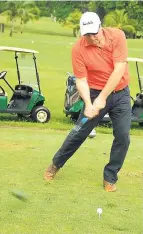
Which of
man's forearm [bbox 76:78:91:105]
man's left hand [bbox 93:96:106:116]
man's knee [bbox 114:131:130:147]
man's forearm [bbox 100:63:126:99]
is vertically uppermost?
man's forearm [bbox 100:63:126:99]

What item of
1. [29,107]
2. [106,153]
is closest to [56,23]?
[29,107]

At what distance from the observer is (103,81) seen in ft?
19.2

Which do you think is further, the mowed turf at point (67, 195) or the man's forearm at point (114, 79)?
the man's forearm at point (114, 79)

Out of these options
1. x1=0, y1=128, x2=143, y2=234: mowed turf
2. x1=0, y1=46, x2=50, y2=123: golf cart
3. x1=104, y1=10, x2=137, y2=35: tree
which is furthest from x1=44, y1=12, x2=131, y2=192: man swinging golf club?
x1=104, y1=10, x2=137, y2=35: tree

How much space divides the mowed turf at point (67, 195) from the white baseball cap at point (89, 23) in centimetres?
149

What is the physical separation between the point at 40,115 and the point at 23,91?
702 mm

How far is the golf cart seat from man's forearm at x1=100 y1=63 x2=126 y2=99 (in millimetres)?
8714

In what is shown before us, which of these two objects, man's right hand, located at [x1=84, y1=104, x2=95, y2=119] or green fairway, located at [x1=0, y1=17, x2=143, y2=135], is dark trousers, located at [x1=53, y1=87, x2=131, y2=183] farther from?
green fairway, located at [x1=0, y1=17, x2=143, y2=135]

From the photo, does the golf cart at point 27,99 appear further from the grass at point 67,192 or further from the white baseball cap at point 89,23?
the white baseball cap at point 89,23

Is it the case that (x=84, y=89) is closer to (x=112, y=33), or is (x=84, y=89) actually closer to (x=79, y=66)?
(x=79, y=66)

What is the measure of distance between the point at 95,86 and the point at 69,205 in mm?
1286

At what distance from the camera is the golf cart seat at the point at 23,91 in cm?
1429

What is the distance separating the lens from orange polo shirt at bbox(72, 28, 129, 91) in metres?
5.68

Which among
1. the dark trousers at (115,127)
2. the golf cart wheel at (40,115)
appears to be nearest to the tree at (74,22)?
the golf cart wheel at (40,115)
